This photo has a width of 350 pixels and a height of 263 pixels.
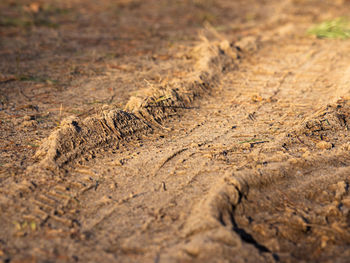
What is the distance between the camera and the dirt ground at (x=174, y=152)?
1.80 meters

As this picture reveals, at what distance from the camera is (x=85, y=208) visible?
79.6 inches

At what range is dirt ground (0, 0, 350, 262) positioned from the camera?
1.80 meters

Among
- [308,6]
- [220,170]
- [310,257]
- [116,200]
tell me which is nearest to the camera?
[310,257]

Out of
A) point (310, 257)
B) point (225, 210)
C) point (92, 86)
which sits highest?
point (92, 86)

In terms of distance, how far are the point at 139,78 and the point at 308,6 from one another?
6.48m

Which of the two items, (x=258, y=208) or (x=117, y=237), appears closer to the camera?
(x=117, y=237)

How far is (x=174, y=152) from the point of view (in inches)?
99.6

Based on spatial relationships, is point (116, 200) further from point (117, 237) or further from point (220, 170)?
point (220, 170)

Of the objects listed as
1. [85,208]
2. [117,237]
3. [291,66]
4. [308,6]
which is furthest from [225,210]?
[308,6]

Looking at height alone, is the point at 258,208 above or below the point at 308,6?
below

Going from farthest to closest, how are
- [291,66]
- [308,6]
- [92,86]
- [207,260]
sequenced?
1. [308,6]
2. [291,66]
3. [92,86]
4. [207,260]

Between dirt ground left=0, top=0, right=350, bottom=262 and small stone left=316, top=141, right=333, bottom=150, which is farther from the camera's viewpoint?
small stone left=316, top=141, right=333, bottom=150

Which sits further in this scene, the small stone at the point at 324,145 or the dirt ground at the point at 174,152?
the small stone at the point at 324,145

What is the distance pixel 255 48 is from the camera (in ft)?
16.3
